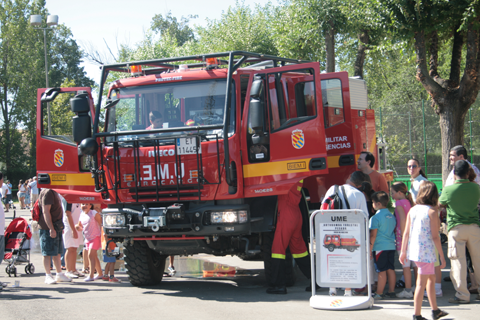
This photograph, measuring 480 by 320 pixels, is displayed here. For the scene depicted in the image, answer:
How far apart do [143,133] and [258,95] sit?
179 cm

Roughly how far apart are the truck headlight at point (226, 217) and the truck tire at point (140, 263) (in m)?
1.56

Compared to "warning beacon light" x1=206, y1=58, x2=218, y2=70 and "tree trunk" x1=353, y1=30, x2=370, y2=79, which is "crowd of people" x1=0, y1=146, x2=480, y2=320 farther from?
"tree trunk" x1=353, y1=30, x2=370, y2=79

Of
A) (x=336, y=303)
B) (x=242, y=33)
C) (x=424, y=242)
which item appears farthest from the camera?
(x=242, y=33)

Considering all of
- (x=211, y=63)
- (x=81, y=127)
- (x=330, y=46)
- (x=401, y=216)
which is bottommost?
(x=401, y=216)

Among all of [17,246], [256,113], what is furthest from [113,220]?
[17,246]

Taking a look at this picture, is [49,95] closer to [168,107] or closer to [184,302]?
[168,107]

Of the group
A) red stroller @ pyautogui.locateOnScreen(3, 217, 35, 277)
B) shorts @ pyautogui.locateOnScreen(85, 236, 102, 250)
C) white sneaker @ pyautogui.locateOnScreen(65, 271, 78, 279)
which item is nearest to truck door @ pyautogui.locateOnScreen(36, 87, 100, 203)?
shorts @ pyautogui.locateOnScreen(85, 236, 102, 250)

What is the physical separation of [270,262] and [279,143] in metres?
1.72

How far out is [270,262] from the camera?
772 centimetres

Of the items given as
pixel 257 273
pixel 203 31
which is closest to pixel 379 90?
pixel 203 31

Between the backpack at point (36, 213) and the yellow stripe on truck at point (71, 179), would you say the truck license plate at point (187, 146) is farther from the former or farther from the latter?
the backpack at point (36, 213)

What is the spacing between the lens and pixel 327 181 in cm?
913

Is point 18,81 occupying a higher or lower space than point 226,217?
higher

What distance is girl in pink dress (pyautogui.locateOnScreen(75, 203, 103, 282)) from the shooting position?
30.2ft
